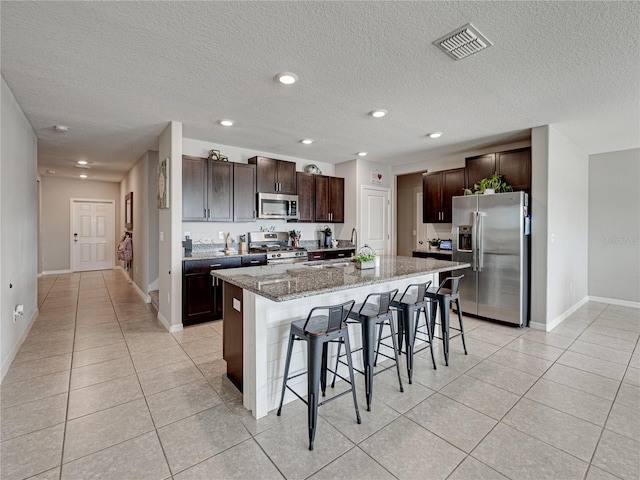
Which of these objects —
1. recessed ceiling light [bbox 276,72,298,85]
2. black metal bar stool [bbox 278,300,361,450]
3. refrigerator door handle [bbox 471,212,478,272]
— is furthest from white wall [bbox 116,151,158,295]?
refrigerator door handle [bbox 471,212,478,272]

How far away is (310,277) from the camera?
2.52 m

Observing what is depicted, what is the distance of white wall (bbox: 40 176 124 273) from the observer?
26.3 ft

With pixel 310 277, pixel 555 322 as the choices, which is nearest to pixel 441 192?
pixel 555 322

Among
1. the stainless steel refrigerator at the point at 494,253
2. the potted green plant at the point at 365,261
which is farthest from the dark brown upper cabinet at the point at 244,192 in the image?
the stainless steel refrigerator at the point at 494,253

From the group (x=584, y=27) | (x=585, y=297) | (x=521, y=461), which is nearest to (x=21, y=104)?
(x=584, y=27)

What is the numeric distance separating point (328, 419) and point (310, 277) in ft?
3.32

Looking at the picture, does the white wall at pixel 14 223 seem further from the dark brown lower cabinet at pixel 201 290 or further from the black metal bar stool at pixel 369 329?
the black metal bar stool at pixel 369 329

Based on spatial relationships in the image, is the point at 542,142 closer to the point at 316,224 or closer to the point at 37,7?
the point at 316,224

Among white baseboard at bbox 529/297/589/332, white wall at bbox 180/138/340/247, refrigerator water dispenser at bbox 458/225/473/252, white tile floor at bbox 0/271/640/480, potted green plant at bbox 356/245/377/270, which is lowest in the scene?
white tile floor at bbox 0/271/640/480

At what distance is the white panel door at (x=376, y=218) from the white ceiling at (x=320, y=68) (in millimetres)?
2067

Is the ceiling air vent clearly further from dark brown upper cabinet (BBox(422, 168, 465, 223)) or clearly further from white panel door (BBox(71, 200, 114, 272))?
white panel door (BBox(71, 200, 114, 272))

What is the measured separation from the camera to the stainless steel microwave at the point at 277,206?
200 inches

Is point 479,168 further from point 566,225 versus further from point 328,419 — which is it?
point 328,419

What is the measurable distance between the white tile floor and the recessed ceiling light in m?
2.61
